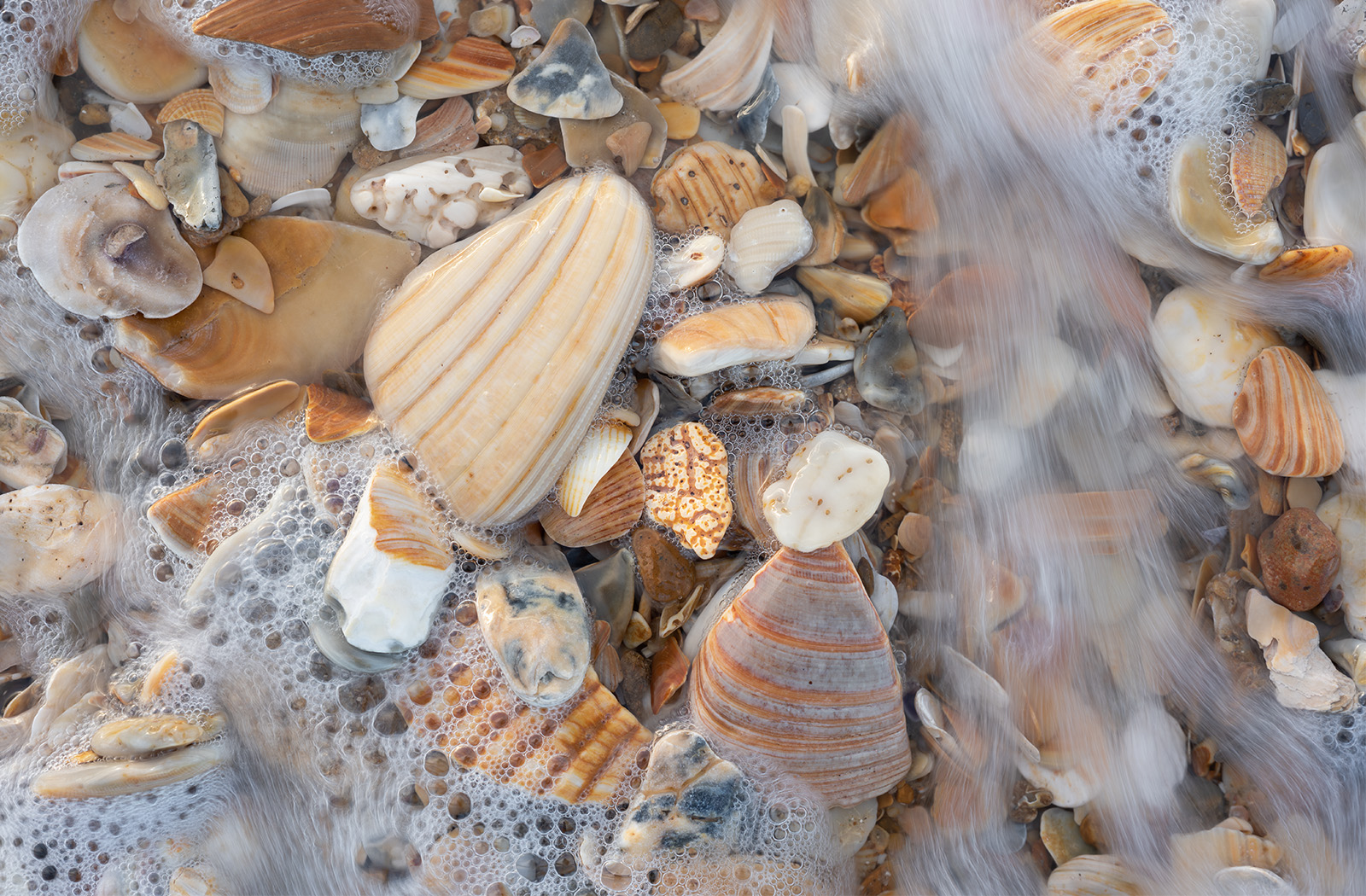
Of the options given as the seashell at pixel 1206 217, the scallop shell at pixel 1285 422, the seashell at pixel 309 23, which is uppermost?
the seashell at pixel 309 23

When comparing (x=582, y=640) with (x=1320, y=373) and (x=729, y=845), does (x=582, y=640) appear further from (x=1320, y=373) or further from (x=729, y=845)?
(x=1320, y=373)

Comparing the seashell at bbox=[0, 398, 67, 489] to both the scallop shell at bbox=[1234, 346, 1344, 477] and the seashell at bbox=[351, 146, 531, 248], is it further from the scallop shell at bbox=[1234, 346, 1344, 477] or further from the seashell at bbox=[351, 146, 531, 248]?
the scallop shell at bbox=[1234, 346, 1344, 477]

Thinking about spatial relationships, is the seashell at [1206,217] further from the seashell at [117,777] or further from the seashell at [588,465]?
the seashell at [117,777]

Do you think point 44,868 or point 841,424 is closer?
point 44,868

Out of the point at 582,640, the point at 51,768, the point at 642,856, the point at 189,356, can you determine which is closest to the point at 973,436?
the point at 582,640

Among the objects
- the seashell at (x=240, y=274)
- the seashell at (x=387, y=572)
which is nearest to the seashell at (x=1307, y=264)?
the seashell at (x=387, y=572)

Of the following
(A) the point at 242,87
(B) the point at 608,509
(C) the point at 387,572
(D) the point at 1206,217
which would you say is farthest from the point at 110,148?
(D) the point at 1206,217
